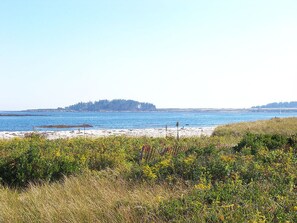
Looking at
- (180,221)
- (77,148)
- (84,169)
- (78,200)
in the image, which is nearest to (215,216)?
(180,221)

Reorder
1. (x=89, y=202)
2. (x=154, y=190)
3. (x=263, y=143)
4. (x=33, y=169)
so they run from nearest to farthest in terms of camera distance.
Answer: (x=89, y=202)
(x=154, y=190)
(x=33, y=169)
(x=263, y=143)

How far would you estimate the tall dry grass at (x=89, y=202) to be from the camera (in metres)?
5.68

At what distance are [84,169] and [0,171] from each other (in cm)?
218

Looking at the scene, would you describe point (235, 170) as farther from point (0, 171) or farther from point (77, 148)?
point (77, 148)

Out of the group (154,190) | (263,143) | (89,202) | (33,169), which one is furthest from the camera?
(263,143)

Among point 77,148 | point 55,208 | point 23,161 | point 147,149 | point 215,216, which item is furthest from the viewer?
point 77,148

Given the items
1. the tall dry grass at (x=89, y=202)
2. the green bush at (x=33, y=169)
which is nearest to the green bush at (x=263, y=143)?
the green bush at (x=33, y=169)

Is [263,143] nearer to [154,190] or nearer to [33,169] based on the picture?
[154,190]

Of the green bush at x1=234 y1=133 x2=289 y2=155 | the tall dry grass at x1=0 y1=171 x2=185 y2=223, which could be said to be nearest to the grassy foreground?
the tall dry grass at x1=0 y1=171 x2=185 y2=223

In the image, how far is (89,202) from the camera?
6.59 metres

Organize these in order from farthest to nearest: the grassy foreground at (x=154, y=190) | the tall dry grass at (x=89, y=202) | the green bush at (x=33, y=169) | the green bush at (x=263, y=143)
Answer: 1. the green bush at (x=263, y=143)
2. the green bush at (x=33, y=169)
3. the tall dry grass at (x=89, y=202)
4. the grassy foreground at (x=154, y=190)

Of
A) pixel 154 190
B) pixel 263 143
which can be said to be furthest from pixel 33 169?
pixel 263 143

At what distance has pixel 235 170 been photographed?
765cm

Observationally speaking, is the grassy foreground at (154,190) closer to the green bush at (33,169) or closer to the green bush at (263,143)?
the green bush at (33,169)
